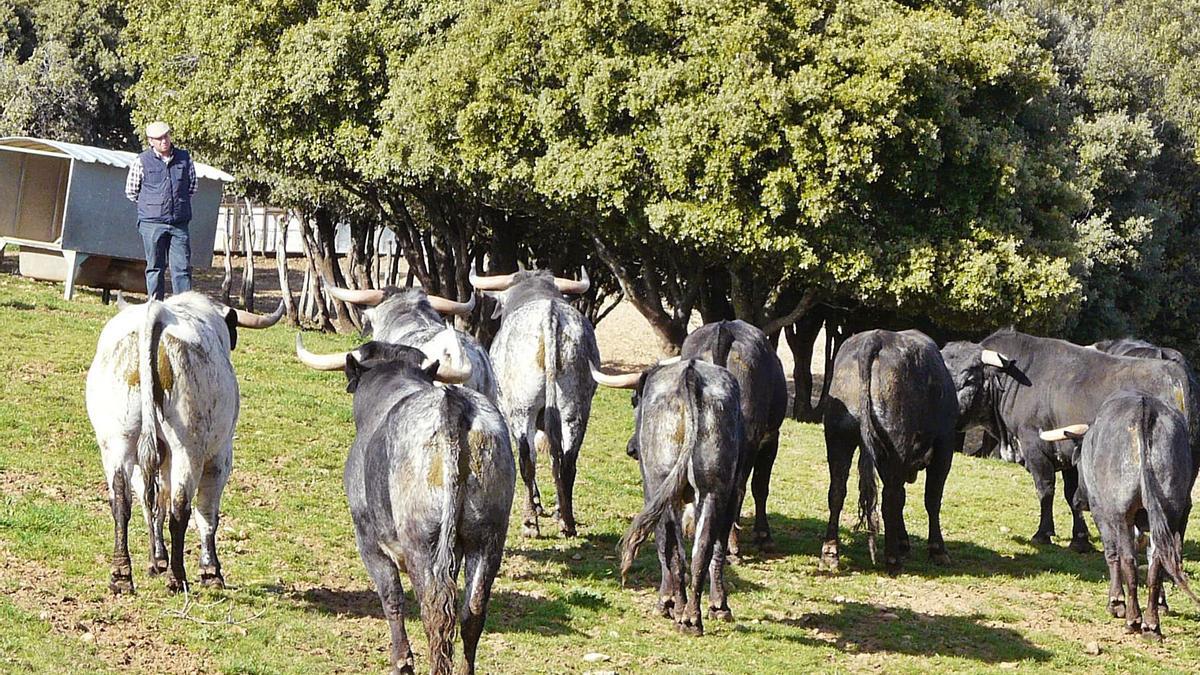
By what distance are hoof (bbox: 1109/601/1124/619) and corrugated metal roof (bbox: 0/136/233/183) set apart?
2154cm

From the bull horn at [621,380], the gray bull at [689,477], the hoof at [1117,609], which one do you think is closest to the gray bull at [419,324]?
the bull horn at [621,380]

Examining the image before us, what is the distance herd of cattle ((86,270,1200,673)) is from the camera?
8.36m

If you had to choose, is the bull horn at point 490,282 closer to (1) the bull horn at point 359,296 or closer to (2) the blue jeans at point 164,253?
(1) the bull horn at point 359,296

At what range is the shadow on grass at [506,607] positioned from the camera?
10.6m

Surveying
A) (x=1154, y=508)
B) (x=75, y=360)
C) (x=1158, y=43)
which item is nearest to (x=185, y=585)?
(x=1154, y=508)

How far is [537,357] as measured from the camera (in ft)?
44.7

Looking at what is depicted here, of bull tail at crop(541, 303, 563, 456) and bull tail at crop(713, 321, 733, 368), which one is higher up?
bull tail at crop(713, 321, 733, 368)

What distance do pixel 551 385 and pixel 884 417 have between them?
3.26 m

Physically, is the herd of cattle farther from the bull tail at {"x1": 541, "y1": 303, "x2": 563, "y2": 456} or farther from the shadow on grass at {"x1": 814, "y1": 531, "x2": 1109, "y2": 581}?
the shadow on grass at {"x1": 814, "y1": 531, "x2": 1109, "y2": 581}

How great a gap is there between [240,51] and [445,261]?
7.68 m

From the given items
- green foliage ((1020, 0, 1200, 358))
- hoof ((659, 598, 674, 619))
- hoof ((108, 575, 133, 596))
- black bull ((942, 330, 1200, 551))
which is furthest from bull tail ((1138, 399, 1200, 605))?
green foliage ((1020, 0, 1200, 358))

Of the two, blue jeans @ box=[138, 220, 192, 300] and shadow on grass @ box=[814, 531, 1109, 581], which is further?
blue jeans @ box=[138, 220, 192, 300]

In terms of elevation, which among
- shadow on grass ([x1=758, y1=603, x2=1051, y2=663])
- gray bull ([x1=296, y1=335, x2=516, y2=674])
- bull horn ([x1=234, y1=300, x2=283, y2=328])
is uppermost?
bull horn ([x1=234, y1=300, x2=283, y2=328])

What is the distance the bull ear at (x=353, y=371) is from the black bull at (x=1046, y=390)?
8.95m
